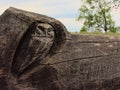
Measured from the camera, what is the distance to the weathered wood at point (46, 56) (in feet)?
13.9

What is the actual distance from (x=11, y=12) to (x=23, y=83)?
0.82 m

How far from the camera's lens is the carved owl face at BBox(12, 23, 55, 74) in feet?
14.2

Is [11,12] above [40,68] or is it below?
above

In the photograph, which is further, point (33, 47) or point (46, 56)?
point (46, 56)

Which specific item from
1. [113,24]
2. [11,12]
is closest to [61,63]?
[11,12]

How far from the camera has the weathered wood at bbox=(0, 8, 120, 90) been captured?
4.24 meters

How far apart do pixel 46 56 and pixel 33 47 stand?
0.93 ft

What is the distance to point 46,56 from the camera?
4.60 meters

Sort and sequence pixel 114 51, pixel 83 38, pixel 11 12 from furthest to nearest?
pixel 114 51 < pixel 83 38 < pixel 11 12

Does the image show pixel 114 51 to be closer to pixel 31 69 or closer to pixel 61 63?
pixel 61 63

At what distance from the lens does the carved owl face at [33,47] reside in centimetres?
434

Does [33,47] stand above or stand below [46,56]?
above

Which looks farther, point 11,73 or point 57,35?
point 57,35

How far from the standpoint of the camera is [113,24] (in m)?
41.3
